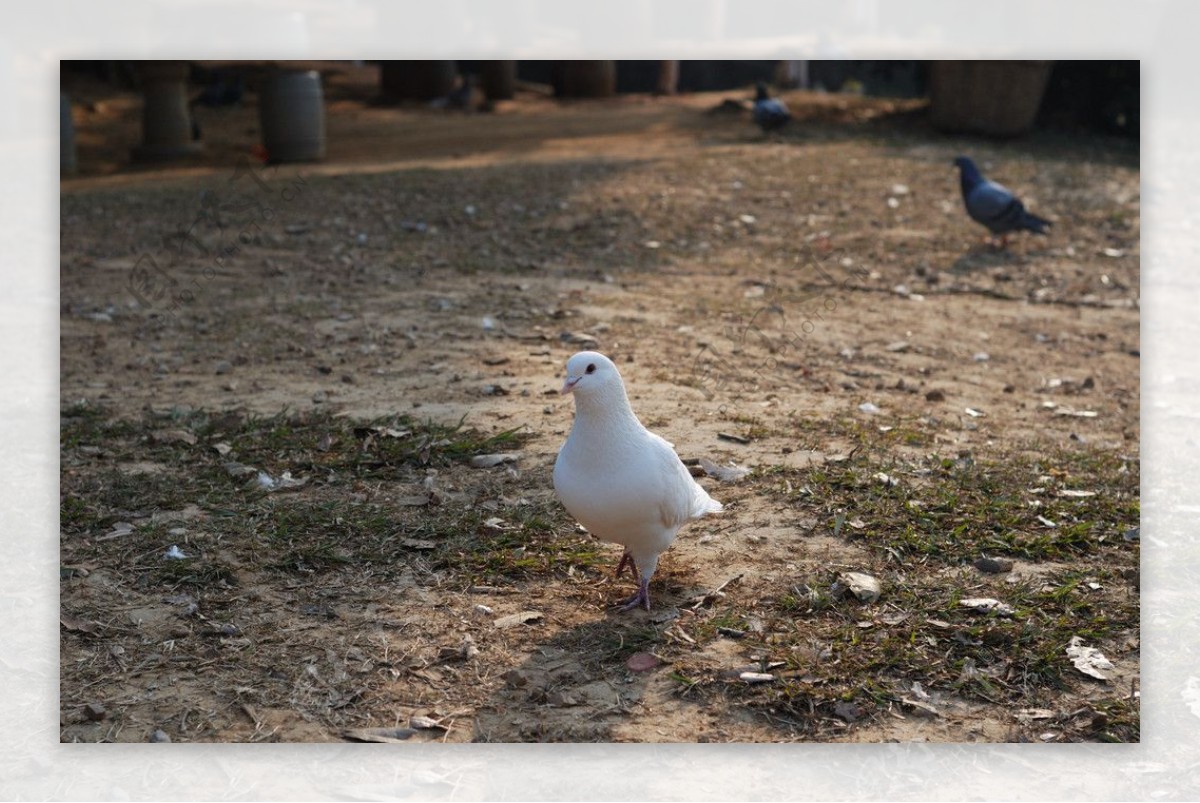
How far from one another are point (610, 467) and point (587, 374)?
0.80 ft

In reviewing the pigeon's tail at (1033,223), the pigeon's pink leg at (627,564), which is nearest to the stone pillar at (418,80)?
the pigeon's tail at (1033,223)

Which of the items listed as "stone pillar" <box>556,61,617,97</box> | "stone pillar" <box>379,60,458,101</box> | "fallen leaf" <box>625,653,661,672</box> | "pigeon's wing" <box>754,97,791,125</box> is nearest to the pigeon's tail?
"pigeon's wing" <box>754,97,791,125</box>

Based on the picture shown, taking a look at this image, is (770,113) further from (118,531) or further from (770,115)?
(118,531)

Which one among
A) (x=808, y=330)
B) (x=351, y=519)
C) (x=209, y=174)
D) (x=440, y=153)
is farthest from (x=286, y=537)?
(x=440, y=153)

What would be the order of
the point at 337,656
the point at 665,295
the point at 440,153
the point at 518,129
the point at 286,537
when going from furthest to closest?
the point at 518,129 → the point at 440,153 → the point at 665,295 → the point at 286,537 → the point at 337,656

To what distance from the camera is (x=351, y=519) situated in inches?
157

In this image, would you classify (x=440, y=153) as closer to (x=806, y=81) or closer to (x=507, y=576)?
(x=806, y=81)

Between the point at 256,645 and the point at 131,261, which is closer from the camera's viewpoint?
the point at 256,645

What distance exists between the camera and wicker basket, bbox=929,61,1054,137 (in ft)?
39.4

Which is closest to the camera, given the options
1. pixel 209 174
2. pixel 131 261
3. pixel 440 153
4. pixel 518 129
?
pixel 131 261

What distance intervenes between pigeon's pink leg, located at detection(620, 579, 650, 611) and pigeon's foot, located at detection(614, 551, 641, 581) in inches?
2.2

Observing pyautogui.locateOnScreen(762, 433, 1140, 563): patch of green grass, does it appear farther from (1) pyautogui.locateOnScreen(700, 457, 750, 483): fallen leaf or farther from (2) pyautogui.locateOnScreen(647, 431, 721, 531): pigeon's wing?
(2) pyautogui.locateOnScreen(647, 431, 721, 531): pigeon's wing

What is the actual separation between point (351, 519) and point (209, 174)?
7189 mm

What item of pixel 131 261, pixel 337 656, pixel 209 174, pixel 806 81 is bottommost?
pixel 337 656
